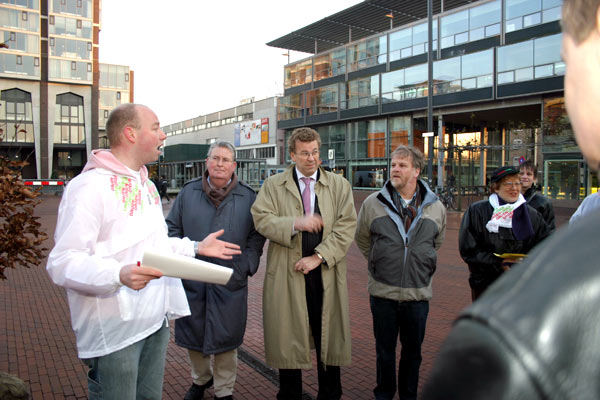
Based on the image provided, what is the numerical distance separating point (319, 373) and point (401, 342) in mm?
718

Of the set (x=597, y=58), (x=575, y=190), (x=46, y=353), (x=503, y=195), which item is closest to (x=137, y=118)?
(x=597, y=58)

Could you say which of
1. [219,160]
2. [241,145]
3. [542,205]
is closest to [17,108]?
[241,145]

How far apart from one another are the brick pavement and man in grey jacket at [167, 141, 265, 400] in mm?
315

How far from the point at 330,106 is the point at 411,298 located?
126ft

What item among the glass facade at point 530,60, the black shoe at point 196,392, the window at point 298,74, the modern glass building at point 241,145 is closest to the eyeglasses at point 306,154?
the black shoe at point 196,392

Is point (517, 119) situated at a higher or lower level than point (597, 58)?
higher

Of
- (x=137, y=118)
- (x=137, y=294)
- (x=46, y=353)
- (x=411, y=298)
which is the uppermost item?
(x=137, y=118)

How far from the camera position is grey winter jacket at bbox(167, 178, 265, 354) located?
11.9 ft

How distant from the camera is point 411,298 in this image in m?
3.50

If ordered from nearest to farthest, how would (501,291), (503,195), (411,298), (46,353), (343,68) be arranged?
(501,291) < (411,298) < (503,195) < (46,353) < (343,68)

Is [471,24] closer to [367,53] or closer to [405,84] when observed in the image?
[405,84]

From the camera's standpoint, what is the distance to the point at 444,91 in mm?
30797

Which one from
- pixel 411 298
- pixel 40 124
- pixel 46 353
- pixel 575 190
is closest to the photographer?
pixel 411 298

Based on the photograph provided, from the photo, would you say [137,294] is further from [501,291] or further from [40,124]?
[40,124]
